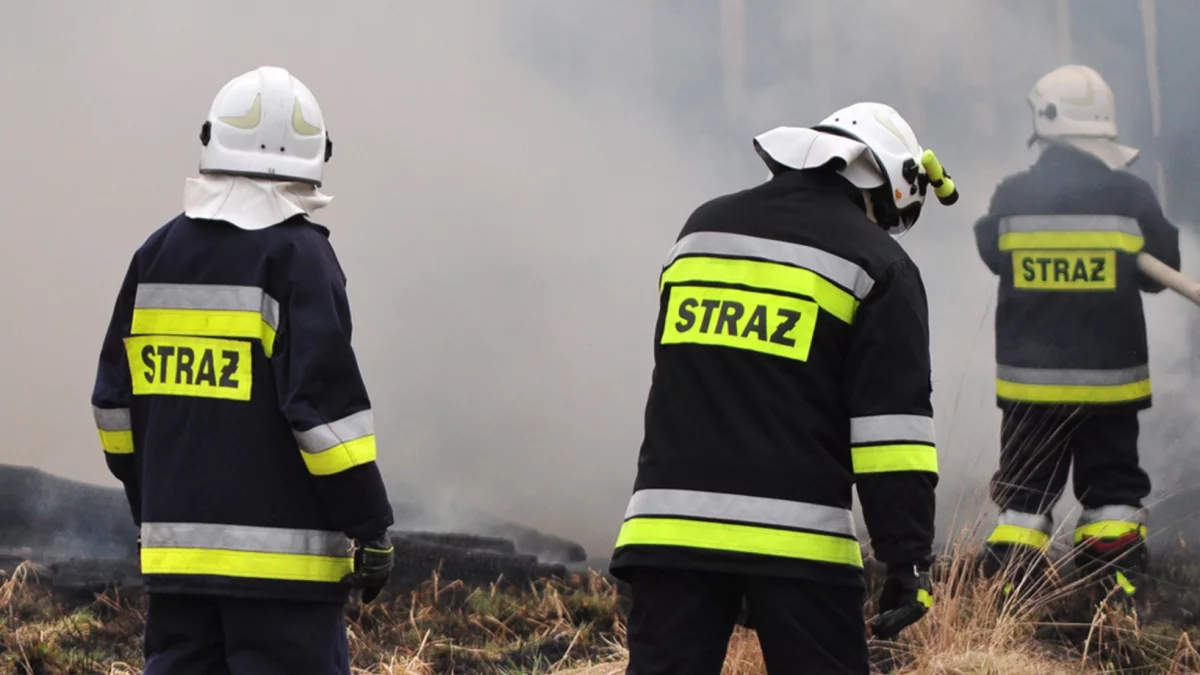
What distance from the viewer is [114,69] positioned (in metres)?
5.43

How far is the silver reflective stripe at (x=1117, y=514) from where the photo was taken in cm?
481

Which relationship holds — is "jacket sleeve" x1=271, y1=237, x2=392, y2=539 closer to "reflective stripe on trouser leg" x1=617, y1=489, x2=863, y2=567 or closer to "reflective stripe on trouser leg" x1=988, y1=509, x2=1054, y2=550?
"reflective stripe on trouser leg" x1=617, y1=489, x2=863, y2=567

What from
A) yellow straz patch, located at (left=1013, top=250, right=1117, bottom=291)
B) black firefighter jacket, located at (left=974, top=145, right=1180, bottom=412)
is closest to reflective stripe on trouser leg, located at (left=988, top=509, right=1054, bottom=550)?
black firefighter jacket, located at (left=974, top=145, right=1180, bottom=412)

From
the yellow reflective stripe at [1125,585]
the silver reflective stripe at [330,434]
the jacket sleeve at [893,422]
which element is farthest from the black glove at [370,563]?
the yellow reflective stripe at [1125,585]

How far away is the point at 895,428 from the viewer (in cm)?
284

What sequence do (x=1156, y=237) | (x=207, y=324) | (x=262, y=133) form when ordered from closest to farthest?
1. (x=207, y=324)
2. (x=262, y=133)
3. (x=1156, y=237)

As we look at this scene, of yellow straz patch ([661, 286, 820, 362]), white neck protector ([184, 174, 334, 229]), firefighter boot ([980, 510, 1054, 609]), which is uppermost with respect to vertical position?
white neck protector ([184, 174, 334, 229])

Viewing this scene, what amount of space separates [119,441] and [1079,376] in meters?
3.13

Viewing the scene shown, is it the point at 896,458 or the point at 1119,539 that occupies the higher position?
the point at 896,458

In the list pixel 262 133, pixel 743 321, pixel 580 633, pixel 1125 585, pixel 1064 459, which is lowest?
pixel 580 633

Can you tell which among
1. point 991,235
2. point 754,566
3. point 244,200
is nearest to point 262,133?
point 244,200

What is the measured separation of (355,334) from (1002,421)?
233cm

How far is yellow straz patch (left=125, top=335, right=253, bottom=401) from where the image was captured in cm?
304

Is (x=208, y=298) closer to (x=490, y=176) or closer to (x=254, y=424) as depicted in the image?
(x=254, y=424)
